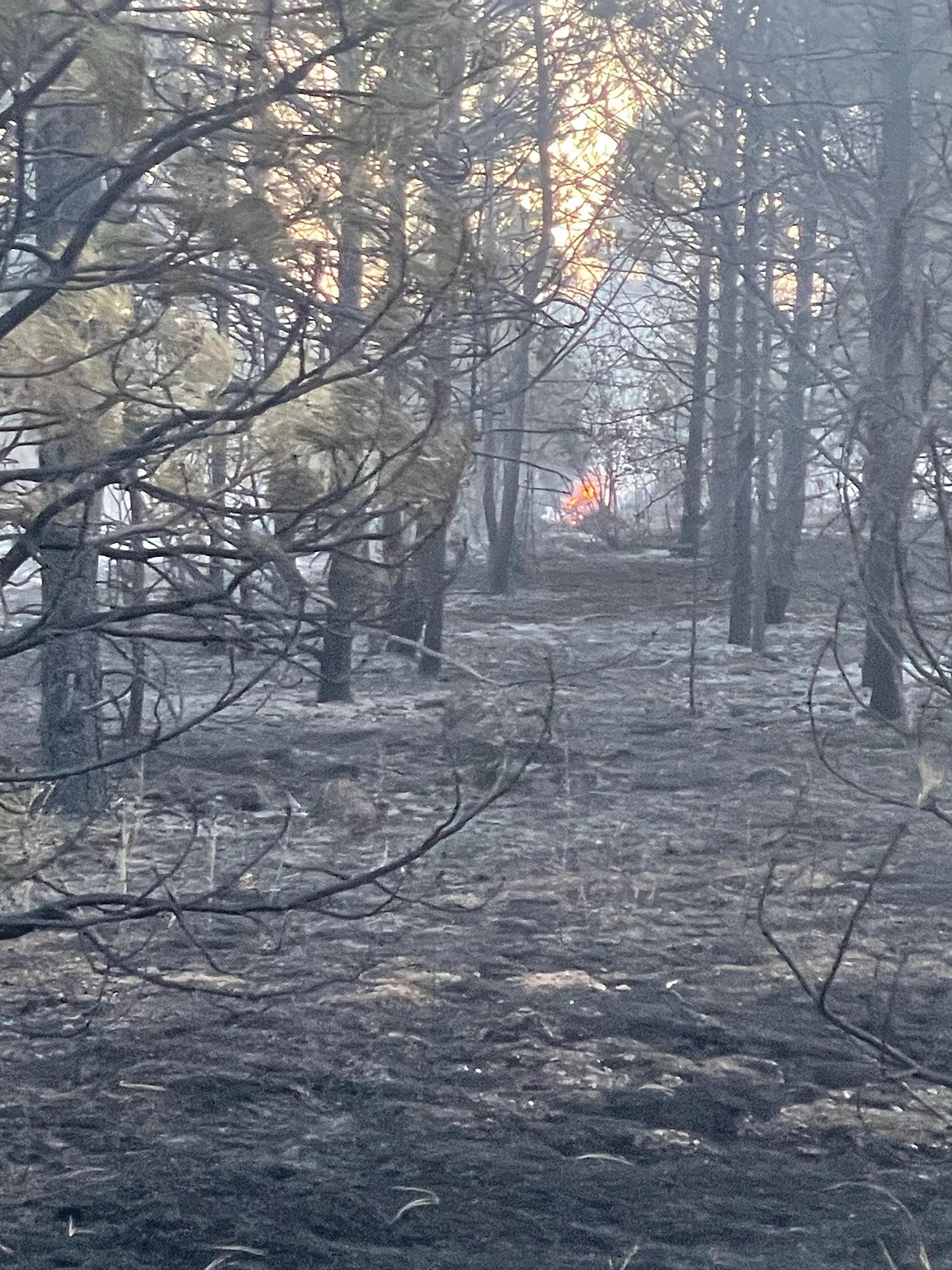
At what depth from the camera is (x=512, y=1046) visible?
5.99 meters

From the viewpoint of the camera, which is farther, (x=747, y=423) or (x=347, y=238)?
(x=747, y=423)

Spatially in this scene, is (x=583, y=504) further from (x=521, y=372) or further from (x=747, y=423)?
(x=747, y=423)

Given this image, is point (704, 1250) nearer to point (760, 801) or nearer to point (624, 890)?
point (624, 890)

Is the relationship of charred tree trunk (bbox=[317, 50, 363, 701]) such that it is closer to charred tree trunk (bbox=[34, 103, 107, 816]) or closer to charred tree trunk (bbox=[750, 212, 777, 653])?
charred tree trunk (bbox=[34, 103, 107, 816])

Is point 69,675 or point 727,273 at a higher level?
point 727,273

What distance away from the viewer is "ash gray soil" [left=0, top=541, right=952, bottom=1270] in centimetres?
458

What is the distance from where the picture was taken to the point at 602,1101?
18.1 feet

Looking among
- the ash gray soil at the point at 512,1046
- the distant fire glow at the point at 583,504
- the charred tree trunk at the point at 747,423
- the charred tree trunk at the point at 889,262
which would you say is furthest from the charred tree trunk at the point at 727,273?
the distant fire glow at the point at 583,504

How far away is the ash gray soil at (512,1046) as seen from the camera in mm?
4582

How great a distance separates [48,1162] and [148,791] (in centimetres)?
521

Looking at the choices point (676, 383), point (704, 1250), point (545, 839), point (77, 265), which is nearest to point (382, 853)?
point (545, 839)

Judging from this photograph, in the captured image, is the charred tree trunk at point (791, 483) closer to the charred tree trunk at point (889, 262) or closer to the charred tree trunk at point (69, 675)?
the charred tree trunk at point (889, 262)

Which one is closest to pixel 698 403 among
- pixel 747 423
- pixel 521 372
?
pixel 521 372

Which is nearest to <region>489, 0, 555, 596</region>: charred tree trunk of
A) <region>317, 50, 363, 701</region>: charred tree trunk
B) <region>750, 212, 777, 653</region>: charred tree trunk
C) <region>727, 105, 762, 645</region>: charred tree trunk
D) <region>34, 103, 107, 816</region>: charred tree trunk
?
<region>727, 105, 762, 645</region>: charred tree trunk
